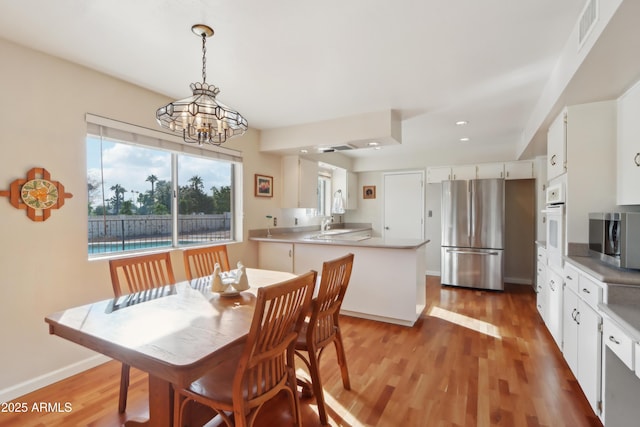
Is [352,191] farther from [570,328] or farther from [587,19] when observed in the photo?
[587,19]

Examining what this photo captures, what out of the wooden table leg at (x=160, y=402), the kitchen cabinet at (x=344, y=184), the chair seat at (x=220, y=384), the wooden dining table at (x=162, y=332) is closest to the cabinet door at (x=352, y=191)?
the kitchen cabinet at (x=344, y=184)

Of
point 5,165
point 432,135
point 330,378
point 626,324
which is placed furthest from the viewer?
point 432,135

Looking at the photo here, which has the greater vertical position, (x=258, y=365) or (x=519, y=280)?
(x=258, y=365)

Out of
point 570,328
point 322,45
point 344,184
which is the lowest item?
point 570,328

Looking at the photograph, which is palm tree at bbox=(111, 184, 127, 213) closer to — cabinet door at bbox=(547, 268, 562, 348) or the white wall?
the white wall

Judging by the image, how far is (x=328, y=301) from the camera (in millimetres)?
1928

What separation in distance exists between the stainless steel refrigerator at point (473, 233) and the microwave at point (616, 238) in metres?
2.40

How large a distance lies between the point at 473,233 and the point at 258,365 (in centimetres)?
429

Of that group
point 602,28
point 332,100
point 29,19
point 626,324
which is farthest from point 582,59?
point 29,19

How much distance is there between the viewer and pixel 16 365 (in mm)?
2061

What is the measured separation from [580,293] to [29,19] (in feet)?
12.4

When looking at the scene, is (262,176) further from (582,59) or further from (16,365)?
(582,59)

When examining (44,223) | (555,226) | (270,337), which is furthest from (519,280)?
(44,223)

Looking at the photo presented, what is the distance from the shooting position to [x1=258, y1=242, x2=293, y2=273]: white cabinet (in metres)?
3.91
